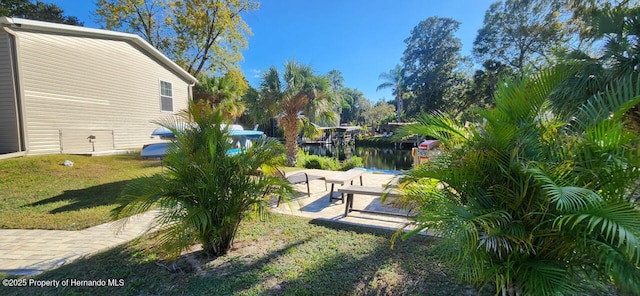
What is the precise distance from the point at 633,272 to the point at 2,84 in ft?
46.7

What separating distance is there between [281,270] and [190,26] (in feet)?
69.6

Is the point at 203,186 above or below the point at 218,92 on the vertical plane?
below

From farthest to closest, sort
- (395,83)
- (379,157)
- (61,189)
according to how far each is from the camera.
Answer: (395,83) → (379,157) → (61,189)

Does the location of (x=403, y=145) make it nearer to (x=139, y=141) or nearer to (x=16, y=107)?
(x=139, y=141)

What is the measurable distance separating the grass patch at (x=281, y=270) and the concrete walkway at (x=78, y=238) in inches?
15.6

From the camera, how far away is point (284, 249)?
3.73 meters

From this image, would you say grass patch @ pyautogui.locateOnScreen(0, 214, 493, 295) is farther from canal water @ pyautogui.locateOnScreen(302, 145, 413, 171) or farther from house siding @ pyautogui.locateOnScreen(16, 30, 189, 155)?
canal water @ pyautogui.locateOnScreen(302, 145, 413, 171)

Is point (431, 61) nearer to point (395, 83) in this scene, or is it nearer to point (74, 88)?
point (395, 83)

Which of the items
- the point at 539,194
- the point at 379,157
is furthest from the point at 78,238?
the point at 379,157

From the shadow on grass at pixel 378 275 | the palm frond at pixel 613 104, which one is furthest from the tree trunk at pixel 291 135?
the palm frond at pixel 613 104

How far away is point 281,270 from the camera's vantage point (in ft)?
10.4

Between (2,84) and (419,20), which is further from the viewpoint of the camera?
(419,20)

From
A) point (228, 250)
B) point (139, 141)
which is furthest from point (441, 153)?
→ point (139, 141)

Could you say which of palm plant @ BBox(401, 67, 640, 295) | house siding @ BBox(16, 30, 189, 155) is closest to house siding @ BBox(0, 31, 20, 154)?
house siding @ BBox(16, 30, 189, 155)
